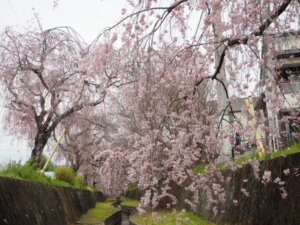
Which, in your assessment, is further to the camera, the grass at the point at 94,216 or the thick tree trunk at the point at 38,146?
the grass at the point at 94,216

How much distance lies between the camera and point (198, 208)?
982 centimetres

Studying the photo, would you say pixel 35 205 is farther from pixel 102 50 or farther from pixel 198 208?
pixel 198 208

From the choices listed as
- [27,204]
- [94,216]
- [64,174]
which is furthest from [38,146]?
[94,216]

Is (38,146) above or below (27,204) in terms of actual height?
above

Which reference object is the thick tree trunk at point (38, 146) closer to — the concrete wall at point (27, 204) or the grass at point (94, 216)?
the concrete wall at point (27, 204)

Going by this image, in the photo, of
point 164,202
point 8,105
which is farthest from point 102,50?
point 164,202

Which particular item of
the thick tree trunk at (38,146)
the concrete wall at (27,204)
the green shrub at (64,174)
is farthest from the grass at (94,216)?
the concrete wall at (27,204)

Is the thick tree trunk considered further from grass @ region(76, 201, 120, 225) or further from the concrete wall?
grass @ region(76, 201, 120, 225)

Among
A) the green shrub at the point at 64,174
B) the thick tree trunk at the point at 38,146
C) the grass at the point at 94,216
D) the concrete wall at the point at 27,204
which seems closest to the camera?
the concrete wall at the point at 27,204

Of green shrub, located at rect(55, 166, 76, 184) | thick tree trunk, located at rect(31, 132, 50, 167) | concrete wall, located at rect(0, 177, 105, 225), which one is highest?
thick tree trunk, located at rect(31, 132, 50, 167)

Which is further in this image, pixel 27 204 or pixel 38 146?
pixel 38 146

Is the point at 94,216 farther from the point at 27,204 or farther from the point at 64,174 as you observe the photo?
the point at 27,204

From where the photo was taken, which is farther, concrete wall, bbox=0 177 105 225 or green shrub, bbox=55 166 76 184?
green shrub, bbox=55 166 76 184

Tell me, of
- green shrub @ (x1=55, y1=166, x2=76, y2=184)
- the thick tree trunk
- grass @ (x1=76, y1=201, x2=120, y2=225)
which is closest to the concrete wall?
the thick tree trunk
